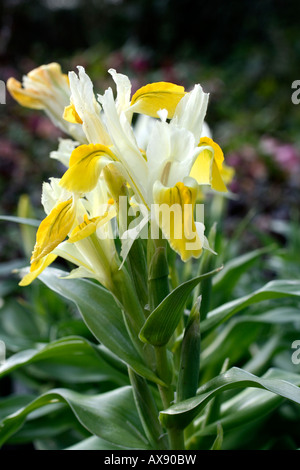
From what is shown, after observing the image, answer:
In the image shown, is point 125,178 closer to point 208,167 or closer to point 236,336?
point 208,167

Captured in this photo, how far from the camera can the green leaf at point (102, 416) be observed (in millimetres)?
638

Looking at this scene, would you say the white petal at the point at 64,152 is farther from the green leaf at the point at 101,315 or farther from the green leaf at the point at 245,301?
the green leaf at the point at 245,301

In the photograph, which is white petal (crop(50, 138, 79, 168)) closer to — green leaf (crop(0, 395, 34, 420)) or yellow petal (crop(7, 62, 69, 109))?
yellow petal (crop(7, 62, 69, 109))

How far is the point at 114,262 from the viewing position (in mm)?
575

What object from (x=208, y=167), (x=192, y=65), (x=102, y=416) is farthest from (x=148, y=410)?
(x=192, y=65)

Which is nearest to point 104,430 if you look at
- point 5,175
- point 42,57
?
point 5,175

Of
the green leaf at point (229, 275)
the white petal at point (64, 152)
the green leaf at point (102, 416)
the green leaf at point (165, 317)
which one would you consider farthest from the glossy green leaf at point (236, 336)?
the white petal at point (64, 152)

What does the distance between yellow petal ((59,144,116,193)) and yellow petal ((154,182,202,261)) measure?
68 mm

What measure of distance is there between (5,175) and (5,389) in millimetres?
1350

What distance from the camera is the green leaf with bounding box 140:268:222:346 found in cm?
52

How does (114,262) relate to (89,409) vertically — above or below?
above

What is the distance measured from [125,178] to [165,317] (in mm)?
156

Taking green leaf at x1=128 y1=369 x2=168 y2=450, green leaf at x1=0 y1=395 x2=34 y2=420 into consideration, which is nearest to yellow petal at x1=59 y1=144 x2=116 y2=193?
green leaf at x1=128 y1=369 x2=168 y2=450

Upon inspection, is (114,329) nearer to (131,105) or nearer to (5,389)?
(131,105)
